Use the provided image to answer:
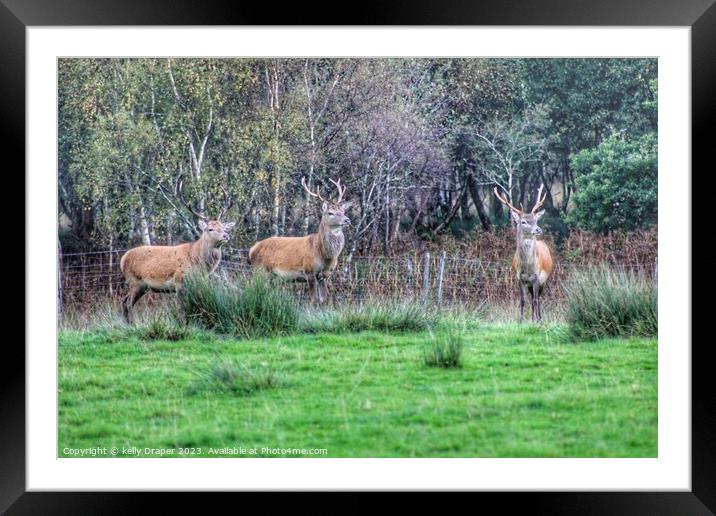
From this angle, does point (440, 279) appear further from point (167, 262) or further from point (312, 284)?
point (167, 262)

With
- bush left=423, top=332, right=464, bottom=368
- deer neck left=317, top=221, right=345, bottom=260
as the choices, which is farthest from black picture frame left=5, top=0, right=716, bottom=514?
deer neck left=317, top=221, right=345, bottom=260

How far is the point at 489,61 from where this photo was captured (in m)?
13.1

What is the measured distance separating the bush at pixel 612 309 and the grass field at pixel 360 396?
0.20 m

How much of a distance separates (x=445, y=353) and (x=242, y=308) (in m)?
2.29

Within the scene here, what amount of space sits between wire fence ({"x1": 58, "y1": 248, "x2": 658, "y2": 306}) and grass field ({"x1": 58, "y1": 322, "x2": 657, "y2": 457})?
6.56 ft

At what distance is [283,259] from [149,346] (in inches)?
103

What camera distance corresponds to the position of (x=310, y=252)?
10828 mm

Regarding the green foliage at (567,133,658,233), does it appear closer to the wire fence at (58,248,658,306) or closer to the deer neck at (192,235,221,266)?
the wire fence at (58,248,658,306)

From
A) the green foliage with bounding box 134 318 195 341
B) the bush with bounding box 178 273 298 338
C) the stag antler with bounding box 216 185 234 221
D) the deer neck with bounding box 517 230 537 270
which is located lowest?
the green foliage with bounding box 134 318 195 341

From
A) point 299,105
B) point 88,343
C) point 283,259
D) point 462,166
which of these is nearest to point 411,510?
point 88,343

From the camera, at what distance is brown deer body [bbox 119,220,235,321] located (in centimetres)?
1014

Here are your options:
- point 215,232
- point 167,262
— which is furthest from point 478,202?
point 167,262
